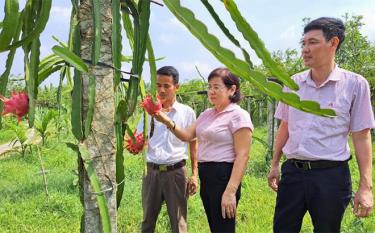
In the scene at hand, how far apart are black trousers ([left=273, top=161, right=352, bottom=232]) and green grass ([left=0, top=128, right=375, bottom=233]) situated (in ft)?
3.96

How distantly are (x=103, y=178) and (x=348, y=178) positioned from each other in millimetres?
1175

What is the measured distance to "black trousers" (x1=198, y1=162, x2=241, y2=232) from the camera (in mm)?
1944

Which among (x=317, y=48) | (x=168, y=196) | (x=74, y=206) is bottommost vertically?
(x=74, y=206)

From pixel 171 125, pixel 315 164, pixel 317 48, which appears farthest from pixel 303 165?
pixel 171 125

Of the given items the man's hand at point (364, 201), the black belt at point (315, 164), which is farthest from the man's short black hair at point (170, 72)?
the man's hand at point (364, 201)

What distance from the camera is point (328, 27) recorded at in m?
1.70

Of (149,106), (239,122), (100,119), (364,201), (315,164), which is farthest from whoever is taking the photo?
(239,122)

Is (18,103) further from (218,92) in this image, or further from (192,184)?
(192,184)

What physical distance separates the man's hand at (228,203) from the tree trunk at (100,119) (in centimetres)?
100

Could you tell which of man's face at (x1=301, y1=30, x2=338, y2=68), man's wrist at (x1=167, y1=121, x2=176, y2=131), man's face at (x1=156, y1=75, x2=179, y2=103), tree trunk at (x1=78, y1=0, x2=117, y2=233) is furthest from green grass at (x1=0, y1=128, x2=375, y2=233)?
tree trunk at (x1=78, y1=0, x2=117, y2=233)

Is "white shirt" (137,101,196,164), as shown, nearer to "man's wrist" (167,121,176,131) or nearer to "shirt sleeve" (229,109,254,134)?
"man's wrist" (167,121,176,131)

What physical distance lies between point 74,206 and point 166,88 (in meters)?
1.82

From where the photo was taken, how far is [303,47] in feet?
5.73

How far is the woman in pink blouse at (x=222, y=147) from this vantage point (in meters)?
1.92
